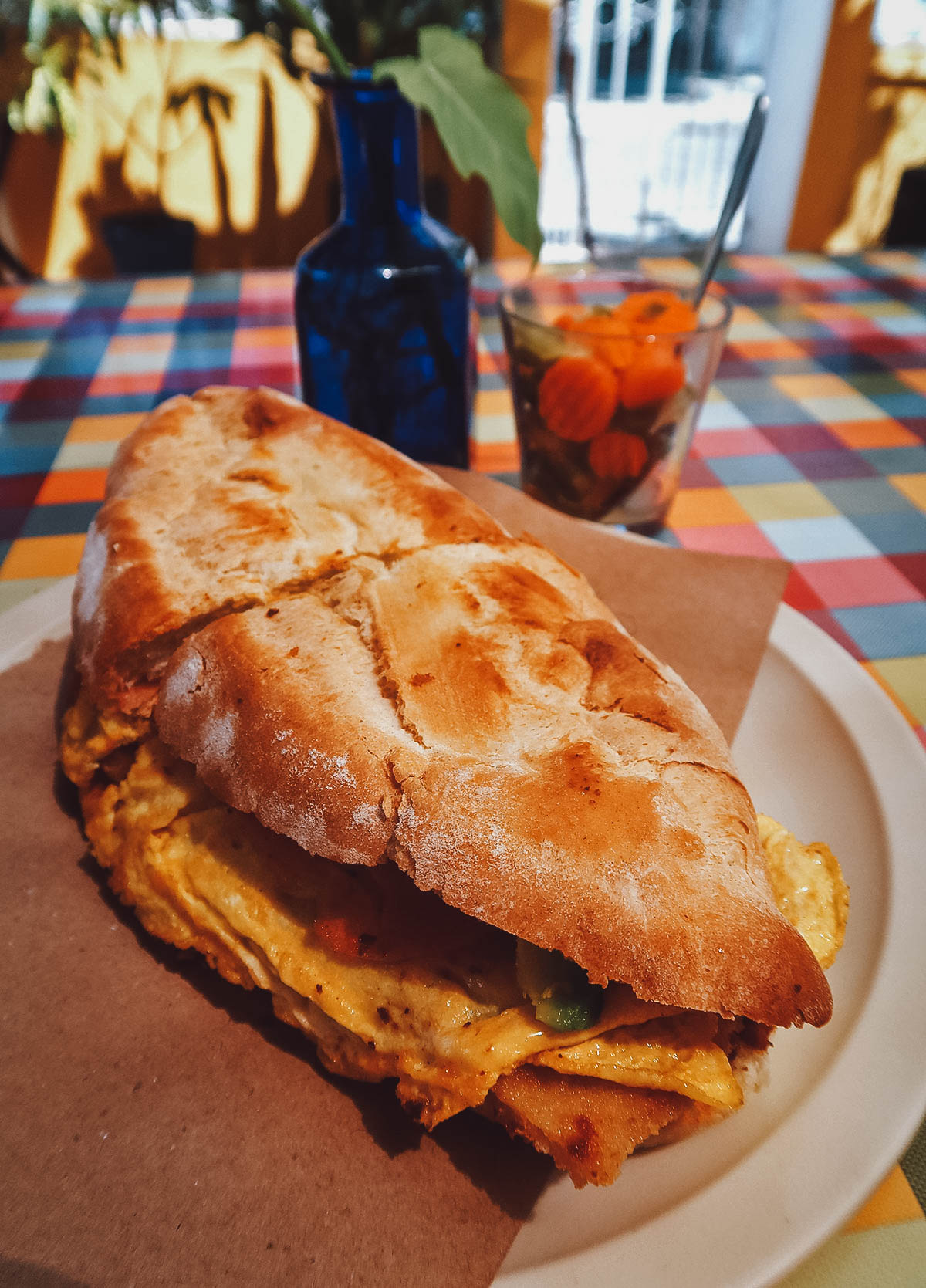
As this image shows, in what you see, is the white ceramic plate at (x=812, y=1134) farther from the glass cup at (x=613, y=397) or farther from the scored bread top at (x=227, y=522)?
the glass cup at (x=613, y=397)

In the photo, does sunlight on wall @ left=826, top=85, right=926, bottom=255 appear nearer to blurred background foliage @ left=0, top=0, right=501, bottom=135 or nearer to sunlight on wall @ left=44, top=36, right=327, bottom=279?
blurred background foliage @ left=0, top=0, right=501, bottom=135

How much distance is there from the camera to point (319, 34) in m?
1.52

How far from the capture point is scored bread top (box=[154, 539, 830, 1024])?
3.00 ft

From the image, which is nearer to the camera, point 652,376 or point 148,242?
point 652,376

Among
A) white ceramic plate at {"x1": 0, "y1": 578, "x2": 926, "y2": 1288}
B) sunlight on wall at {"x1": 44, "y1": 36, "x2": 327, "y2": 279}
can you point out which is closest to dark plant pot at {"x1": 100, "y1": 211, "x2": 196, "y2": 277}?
sunlight on wall at {"x1": 44, "y1": 36, "x2": 327, "y2": 279}

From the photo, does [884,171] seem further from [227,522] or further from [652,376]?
[227,522]

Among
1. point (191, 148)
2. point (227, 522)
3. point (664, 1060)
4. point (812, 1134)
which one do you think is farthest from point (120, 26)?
point (812, 1134)

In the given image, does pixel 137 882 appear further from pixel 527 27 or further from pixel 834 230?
pixel 834 230

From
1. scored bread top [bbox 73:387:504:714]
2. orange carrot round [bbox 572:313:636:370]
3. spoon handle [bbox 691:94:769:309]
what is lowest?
scored bread top [bbox 73:387:504:714]

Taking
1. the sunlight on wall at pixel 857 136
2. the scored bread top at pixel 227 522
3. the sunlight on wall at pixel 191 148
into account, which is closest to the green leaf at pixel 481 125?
the scored bread top at pixel 227 522

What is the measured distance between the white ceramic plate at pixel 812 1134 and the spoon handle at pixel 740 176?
120cm

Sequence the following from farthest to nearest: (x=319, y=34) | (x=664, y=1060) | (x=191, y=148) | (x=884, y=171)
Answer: (x=191, y=148)
(x=884, y=171)
(x=319, y=34)
(x=664, y=1060)

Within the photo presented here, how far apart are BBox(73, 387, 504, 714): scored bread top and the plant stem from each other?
1.85 feet

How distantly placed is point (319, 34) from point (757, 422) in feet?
4.83
